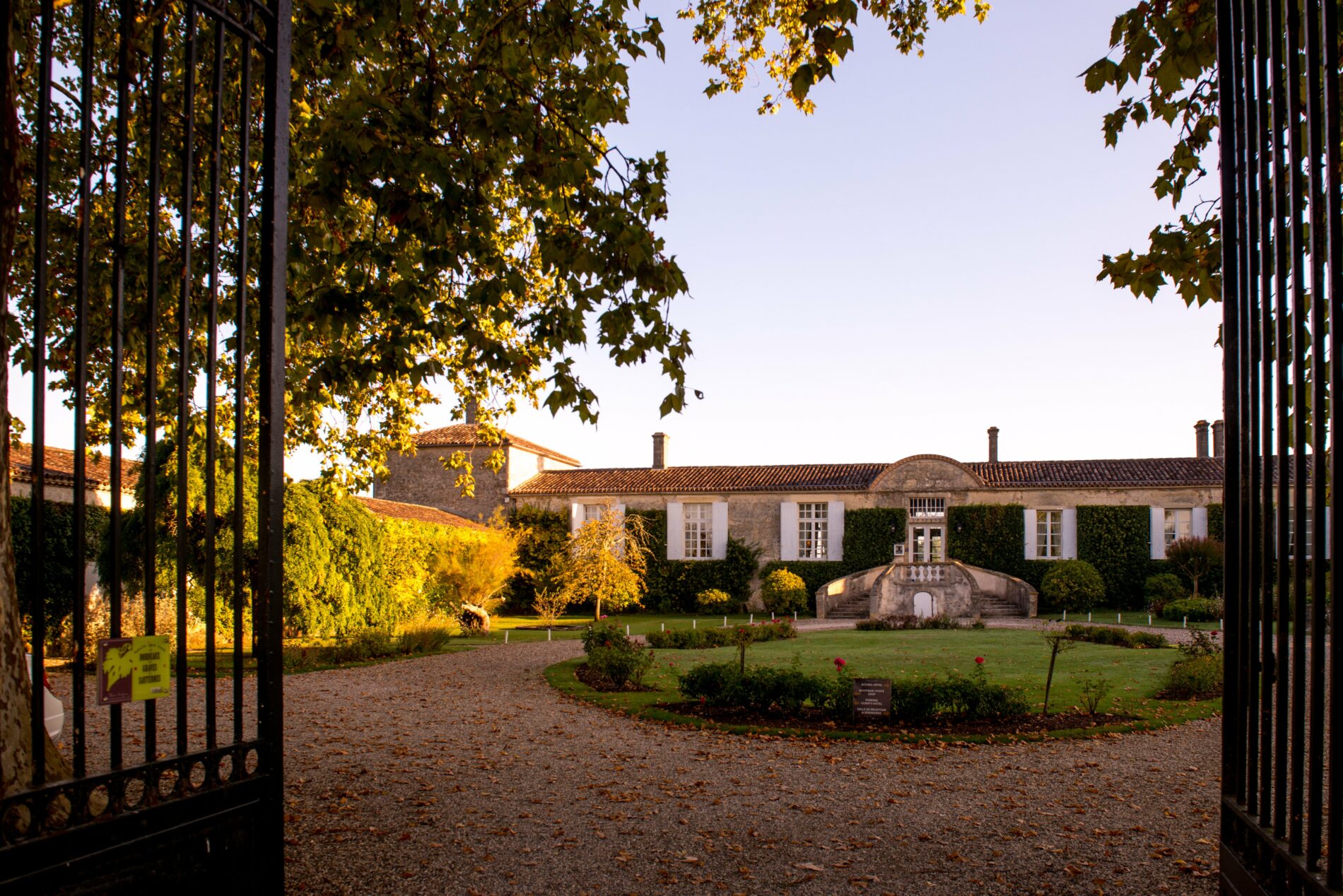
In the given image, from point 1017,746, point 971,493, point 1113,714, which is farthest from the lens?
point 971,493

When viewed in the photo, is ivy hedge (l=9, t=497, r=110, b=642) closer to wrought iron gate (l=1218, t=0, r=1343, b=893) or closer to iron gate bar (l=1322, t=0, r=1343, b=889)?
wrought iron gate (l=1218, t=0, r=1343, b=893)

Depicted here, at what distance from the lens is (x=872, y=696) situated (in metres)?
8.51

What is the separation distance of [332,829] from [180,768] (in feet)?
10.2

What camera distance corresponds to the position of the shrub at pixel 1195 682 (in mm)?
10203

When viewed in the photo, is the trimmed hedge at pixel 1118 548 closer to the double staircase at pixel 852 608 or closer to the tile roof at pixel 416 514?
the double staircase at pixel 852 608

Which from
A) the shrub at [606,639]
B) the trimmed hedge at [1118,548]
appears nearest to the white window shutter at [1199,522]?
the trimmed hedge at [1118,548]

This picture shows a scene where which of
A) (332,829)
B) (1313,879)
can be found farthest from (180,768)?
(332,829)

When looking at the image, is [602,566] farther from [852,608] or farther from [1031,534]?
[1031,534]

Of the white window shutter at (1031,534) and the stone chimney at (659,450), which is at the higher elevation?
the stone chimney at (659,450)

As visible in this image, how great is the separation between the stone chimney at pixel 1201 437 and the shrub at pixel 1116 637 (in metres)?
12.7

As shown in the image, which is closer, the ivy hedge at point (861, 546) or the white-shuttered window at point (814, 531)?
the ivy hedge at point (861, 546)

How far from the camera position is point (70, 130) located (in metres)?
6.60

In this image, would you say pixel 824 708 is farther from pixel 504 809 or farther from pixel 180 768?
pixel 180 768

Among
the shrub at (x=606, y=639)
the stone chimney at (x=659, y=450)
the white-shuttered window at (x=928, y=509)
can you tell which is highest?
the stone chimney at (x=659, y=450)
